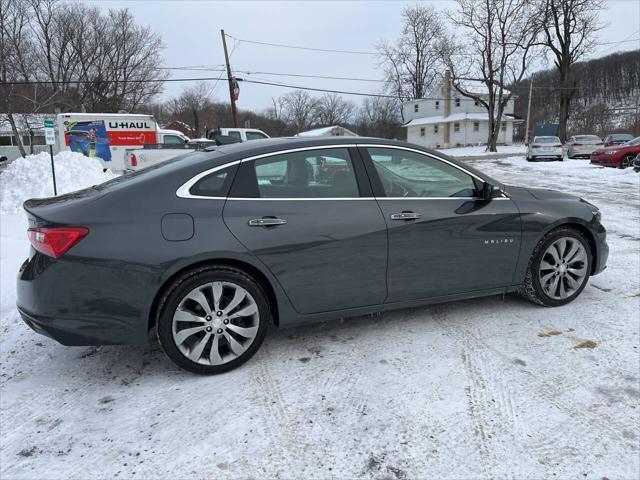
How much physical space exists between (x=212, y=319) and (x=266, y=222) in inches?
28.5

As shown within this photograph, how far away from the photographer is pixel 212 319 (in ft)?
9.81

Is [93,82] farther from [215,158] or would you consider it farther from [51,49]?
[215,158]

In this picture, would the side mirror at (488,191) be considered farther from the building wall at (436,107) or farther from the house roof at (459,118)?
the building wall at (436,107)

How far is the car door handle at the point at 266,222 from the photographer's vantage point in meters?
3.05

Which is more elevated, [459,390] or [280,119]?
[280,119]

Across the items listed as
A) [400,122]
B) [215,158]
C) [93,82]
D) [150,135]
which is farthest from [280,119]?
[215,158]

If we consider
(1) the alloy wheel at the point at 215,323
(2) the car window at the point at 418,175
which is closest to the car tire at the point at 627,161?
(2) the car window at the point at 418,175

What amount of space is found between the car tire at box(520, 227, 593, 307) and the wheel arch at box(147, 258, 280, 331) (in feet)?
7.45

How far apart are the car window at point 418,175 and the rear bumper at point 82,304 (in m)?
1.93

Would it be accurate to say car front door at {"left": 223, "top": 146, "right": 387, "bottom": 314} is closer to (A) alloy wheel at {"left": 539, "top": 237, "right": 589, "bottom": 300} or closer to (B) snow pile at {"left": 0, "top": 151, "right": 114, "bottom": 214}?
(A) alloy wheel at {"left": 539, "top": 237, "right": 589, "bottom": 300}

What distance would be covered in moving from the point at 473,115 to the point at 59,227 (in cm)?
6000

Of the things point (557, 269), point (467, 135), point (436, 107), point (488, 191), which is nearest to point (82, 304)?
point (488, 191)

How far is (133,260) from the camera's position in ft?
9.16

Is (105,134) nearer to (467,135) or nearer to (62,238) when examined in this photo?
(62,238)
